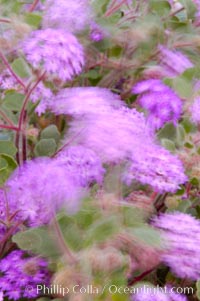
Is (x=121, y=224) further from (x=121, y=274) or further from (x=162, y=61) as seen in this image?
(x=162, y=61)

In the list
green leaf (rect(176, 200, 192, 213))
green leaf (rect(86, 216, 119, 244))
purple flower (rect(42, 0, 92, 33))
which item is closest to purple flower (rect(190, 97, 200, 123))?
green leaf (rect(176, 200, 192, 213))

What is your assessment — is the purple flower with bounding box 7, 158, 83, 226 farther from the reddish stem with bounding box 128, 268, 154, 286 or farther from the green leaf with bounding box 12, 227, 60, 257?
the reddish stem with bounding box 128, 268, 154, 286

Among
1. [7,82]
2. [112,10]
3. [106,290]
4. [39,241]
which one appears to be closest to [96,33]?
[112,10]

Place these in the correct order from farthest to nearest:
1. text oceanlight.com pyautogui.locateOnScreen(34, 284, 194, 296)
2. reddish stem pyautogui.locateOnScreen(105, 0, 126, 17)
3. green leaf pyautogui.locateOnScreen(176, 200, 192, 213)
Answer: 1. reddish stem pyautogui.locateOnScreen(105, 0, 126, 17)
2. green leaf pyautogui.locateOnScreen(176, 200, 192, 213)
3. text oceanlight.com pyautogui.locateOnScreen(34, 284, 194, 296)

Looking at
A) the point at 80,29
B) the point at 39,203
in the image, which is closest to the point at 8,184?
the point at 39,203

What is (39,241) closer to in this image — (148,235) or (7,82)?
(148,235)

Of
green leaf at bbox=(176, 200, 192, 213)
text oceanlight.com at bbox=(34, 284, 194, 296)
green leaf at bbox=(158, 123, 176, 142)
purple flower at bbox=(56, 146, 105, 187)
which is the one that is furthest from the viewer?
green leaf at bbox=(158, 123, 176, 142)
